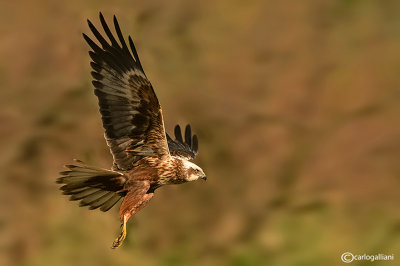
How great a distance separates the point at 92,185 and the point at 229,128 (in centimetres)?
976

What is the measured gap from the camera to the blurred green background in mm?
14875

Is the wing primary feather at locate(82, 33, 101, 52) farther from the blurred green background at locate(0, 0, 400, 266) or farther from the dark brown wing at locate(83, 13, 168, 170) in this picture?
the blurred green background at locate(0, 0, 400, 266)

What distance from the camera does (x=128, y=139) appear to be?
774 centimetres

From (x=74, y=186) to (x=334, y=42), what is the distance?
13056 millimetres

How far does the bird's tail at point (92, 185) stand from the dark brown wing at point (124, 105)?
270mm

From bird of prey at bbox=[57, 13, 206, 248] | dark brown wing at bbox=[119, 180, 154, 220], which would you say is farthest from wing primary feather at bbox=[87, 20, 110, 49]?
dark brown wing at bbox=[119, 180, 154, 220]

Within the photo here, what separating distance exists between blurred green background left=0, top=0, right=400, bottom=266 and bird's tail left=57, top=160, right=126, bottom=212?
249 inches

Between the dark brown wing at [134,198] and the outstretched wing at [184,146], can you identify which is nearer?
the dark brown wing at [134,198]

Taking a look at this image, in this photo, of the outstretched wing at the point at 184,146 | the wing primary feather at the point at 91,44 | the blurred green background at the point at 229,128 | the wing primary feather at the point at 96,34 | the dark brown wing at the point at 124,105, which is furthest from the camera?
the blurred green background at the point at 229,128

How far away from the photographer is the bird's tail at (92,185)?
23.9 feet

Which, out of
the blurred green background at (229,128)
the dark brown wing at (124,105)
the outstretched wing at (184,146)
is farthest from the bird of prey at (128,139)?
the blurred green background at (229,128)

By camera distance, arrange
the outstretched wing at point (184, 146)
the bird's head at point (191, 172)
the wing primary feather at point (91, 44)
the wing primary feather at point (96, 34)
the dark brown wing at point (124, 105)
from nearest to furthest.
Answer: the wing primary feather at point (96, 34) < the wing primary feather at point (91, 44) < the dark brown wing at point (124, 105) < the bird's head at point (191, 172) < the outstretched wing at point (184, 146)

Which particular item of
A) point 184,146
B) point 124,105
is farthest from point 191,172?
point 184,146

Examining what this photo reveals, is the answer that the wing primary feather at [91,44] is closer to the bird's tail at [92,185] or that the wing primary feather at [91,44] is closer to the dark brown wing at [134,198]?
the bird's tail at [92,185]
